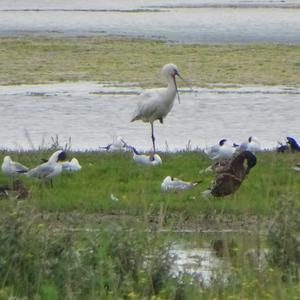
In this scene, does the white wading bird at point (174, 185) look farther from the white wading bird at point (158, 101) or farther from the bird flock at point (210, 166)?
the white wading bird at point (158, 101)

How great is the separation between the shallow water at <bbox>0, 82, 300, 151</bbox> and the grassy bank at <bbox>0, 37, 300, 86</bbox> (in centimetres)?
158

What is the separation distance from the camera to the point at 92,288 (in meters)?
7.81

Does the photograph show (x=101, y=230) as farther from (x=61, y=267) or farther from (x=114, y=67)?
(x=114, y=67)

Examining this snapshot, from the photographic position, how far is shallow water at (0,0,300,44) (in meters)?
50.4

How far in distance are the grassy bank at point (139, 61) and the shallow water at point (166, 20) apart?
575 centimetres

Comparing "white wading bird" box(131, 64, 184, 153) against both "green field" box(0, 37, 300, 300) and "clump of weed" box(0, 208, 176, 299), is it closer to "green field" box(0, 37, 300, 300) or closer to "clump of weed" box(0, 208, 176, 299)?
"green field" box(0, 37, 300, 300)

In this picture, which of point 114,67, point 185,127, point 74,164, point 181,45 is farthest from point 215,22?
point 74,164

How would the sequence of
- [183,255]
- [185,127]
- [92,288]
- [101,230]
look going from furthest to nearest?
[185,127] → [183,255] → [101,230] → [92,288]

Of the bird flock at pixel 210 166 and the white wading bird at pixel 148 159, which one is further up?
the bird flock at pixel 210 166

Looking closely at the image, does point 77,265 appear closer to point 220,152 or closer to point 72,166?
point 72,166

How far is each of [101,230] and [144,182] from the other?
17.4 ft

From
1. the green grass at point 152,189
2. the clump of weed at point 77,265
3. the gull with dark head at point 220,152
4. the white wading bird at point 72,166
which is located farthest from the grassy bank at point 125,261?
the gull with dark head at point 220,152

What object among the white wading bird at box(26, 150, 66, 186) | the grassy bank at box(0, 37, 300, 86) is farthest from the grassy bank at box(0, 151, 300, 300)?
the grassy bank at box(0, 37, 300, 86)

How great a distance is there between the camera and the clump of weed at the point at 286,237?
890 cm
